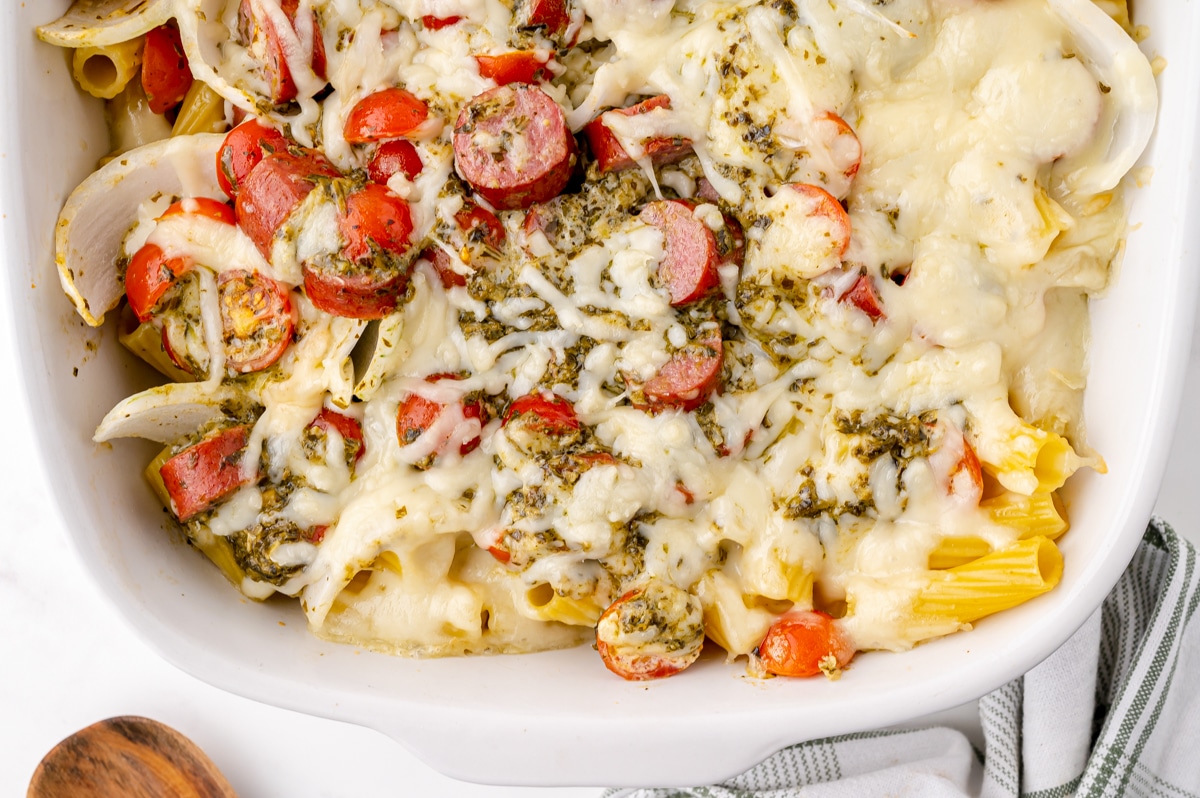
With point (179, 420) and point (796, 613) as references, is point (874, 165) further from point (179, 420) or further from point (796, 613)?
point (179, 420)

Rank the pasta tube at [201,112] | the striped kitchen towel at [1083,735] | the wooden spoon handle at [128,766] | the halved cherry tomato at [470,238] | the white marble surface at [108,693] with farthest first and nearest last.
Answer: the white marble surface at [108,693] < the wooden spoon handle at [128,766] < the striped kitchen towel at [1083,735] < the pasta tube at [201,112] < the halved cherry tomato at [470,238]

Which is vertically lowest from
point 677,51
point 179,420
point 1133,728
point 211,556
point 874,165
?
point 1133,728

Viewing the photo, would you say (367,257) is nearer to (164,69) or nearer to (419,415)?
(419,415)

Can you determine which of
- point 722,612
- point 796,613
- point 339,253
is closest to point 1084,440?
point 796,613

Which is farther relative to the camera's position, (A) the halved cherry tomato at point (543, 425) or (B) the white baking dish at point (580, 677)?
(A) the halved cherry tomato at point (543, 425)

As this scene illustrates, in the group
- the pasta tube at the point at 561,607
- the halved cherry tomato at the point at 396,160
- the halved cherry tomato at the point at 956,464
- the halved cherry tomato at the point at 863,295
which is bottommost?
the pasta tube at the point at 561,607

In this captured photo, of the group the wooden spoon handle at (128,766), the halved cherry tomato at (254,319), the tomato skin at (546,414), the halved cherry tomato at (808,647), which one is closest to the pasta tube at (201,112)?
the halved cherry tomato at (254,319)

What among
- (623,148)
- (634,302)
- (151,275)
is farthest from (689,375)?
(151,275)

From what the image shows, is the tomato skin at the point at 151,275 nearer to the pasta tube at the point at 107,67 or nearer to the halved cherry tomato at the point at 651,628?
the pasta tube at the point at 107,67
